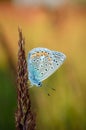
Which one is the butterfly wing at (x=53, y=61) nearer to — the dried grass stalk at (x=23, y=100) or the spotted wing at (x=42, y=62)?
the spotted wing at (x=42, y=62)

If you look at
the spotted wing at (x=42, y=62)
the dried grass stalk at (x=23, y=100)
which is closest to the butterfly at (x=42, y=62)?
the spotted wing at (x=42, y=62)

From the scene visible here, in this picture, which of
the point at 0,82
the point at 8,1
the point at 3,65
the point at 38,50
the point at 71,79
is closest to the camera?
the point at 38,50

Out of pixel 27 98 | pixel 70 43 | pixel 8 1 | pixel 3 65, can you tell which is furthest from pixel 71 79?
pixel 8 1

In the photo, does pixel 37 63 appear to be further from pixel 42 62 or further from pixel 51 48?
pixel 51 48

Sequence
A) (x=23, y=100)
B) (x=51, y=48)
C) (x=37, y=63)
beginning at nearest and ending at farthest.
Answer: (x=23, y=100) → (x=37, y=63) → (x=51, y=48)

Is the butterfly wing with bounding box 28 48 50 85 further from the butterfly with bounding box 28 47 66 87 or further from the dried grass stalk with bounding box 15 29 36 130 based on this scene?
the dried grass stalk with bounding box 15 29 36 130

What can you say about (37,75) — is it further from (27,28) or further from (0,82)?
(27,28)

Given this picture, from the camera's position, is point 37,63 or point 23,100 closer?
point 23,100

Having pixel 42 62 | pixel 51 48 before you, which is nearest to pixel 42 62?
pixel 42 62
